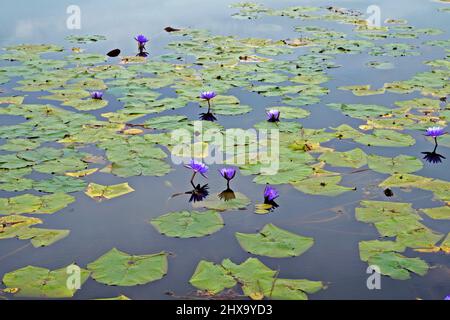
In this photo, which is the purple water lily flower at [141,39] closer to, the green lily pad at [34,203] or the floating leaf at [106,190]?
the floating leaf at [106,190]

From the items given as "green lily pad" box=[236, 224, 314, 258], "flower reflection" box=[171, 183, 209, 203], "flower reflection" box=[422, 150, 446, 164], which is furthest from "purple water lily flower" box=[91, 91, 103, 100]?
→ "flower reflection" box=[422, 150, 446, 164]

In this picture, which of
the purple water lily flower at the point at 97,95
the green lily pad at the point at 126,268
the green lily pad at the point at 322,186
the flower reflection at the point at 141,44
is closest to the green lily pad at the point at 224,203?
the green lily pad at the point at 322,186

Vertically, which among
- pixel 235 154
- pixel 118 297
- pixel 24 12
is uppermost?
pixel 24 12

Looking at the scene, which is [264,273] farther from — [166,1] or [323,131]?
[166,1]

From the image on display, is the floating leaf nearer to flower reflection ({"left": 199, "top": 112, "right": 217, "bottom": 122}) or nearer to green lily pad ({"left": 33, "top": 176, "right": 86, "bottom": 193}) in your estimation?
green lily pad ({"left": 33, "top": 176, "right": 86, "bottom": 193})

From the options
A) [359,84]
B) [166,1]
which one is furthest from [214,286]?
[166,1]

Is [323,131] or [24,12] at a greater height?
[24,12]

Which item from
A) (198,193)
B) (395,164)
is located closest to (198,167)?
(198,193)
